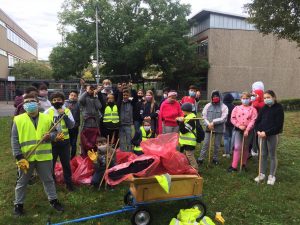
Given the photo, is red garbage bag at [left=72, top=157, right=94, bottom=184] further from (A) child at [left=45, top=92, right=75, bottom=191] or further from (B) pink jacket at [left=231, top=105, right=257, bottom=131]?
(B) pink jacket at [left=231, top=105, right=257, bottom=131]

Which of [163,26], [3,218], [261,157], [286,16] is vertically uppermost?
[163,26]

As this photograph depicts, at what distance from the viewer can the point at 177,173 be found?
481 cm

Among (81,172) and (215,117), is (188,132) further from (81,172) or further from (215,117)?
(81,172)

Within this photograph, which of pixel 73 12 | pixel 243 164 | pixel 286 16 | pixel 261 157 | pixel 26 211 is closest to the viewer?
pixel 26 211

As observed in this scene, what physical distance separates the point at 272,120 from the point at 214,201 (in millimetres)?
2052

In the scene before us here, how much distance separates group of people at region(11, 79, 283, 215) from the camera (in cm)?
484

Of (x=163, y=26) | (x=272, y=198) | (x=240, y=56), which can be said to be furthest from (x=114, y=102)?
(x=240, y=56)

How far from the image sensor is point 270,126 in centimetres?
624

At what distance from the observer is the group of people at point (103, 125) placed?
4.84 m

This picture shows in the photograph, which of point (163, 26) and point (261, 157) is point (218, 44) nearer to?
point (163, 26)

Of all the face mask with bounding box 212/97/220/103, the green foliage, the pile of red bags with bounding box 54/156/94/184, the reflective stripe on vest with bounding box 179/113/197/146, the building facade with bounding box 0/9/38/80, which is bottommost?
the pile of red bags with bounding box 54/156/94/184

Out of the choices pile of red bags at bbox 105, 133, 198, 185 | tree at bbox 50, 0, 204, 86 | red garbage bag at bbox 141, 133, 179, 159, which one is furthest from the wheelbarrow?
tree at bbox 50, 0, 204, 86

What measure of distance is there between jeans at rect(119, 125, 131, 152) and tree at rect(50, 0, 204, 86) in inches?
818

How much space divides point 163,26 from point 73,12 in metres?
9.40
